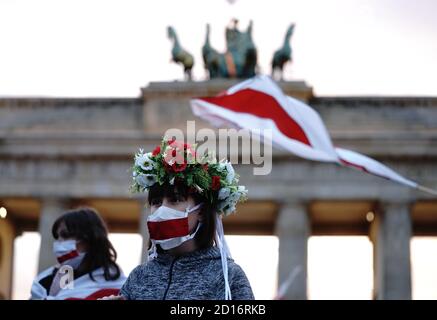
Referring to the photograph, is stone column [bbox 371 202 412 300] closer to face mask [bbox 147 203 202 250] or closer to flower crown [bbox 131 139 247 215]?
flower crown [bbox 131 139 247 215]

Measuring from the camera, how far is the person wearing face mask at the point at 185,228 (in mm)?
5523

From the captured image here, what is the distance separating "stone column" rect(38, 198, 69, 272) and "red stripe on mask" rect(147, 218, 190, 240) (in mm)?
35248

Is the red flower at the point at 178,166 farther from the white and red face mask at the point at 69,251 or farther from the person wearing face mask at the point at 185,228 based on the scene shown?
the white and red face mask at the point at 69,251

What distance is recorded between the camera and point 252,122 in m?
11.6

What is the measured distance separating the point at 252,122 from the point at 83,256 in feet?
11.3

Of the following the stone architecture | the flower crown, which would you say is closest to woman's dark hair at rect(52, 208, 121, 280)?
the flower crown

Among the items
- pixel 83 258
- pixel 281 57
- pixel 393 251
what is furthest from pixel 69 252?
pixel 281 57

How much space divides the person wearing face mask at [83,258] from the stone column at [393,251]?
31.4 m

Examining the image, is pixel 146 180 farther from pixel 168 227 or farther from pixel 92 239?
pixel 92 239

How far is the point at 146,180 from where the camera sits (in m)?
5.91

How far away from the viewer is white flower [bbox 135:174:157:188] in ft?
19.3
